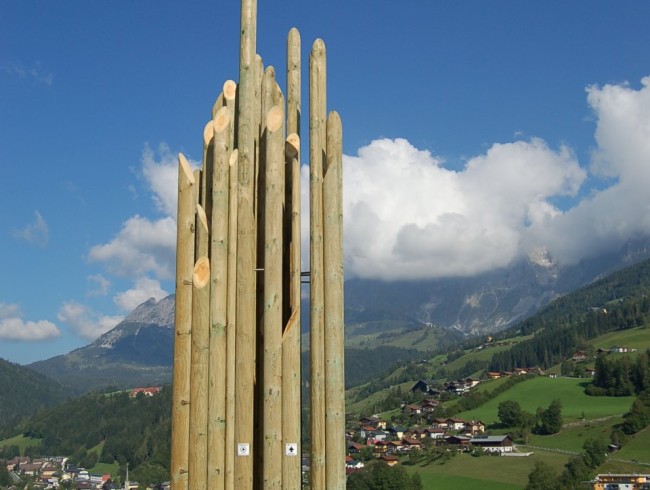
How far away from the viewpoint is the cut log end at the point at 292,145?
9.48 metres

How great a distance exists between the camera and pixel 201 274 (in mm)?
8969

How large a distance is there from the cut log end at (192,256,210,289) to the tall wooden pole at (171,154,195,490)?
342 mm

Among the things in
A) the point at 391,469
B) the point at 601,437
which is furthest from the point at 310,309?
the point at 601,437

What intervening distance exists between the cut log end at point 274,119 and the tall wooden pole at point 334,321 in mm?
706

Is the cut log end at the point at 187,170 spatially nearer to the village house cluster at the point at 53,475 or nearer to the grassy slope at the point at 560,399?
the grassy slope at the point at 560,399

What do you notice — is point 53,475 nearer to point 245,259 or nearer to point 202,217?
point 202,217

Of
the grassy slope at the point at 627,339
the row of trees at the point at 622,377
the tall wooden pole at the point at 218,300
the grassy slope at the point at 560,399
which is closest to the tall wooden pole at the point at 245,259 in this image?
the tall wooden pole at the point at 218,300

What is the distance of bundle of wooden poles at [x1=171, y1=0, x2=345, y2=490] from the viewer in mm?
8539

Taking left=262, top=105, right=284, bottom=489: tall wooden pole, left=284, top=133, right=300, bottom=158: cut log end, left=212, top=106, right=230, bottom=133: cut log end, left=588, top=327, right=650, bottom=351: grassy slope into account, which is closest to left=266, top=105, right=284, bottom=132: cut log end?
left=262, top=105, right=284, bottom=489: tall wooden pole

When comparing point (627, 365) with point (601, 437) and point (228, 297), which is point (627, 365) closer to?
point (601, 437)

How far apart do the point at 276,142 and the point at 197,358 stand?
263 centimetres

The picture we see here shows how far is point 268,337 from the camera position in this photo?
8.60 m

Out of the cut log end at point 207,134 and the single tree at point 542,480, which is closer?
the cut log end at point 207,134

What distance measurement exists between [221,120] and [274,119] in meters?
0.67
